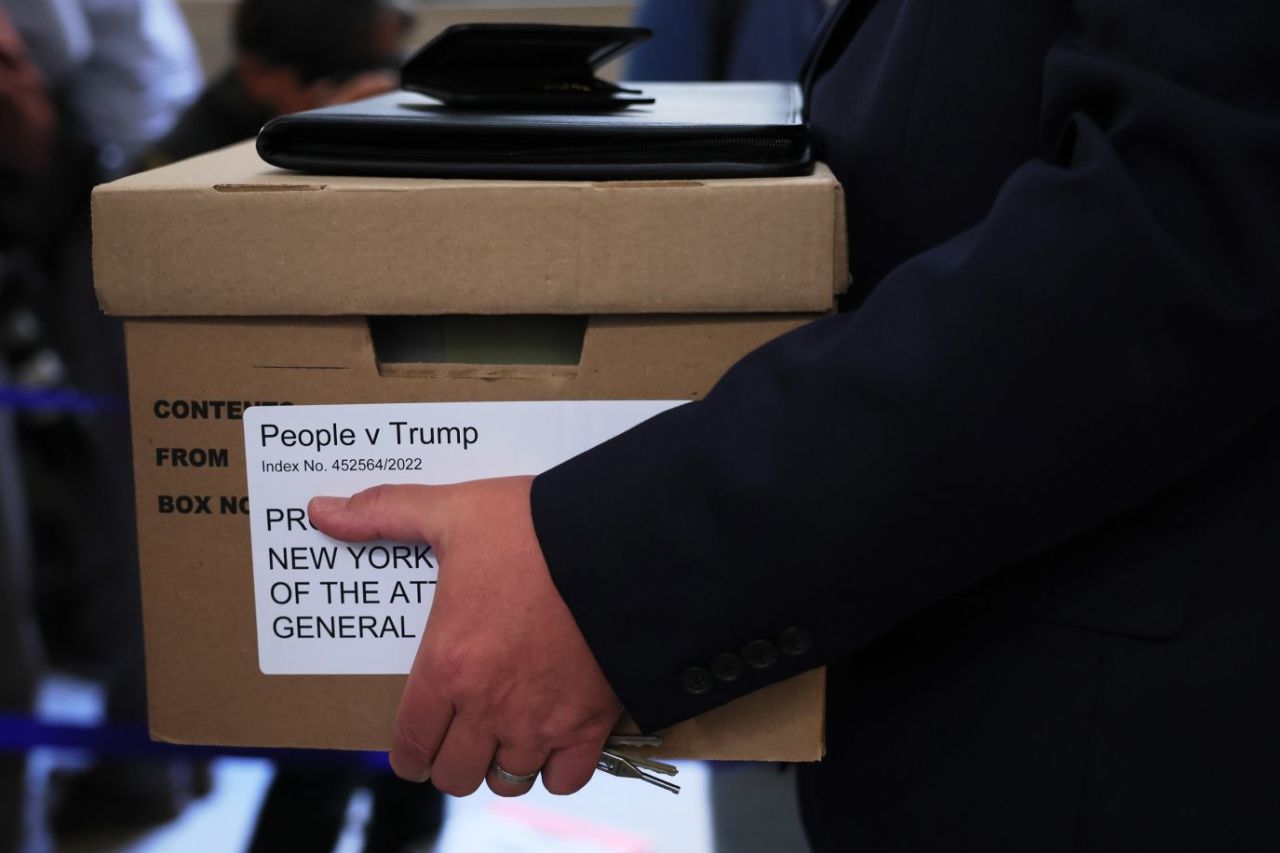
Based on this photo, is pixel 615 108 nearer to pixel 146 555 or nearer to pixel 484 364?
pixel 484 364

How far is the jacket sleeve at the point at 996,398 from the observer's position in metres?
0.42

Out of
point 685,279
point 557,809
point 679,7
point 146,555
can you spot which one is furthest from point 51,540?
point 685,279

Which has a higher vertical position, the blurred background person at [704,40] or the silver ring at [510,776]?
the blurred background person at [704,40]

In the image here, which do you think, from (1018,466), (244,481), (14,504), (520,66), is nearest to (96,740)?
(244,481)

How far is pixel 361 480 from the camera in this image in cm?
55

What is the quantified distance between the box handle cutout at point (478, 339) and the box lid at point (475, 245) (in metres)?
0.03

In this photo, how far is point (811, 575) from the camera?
1.52 ft

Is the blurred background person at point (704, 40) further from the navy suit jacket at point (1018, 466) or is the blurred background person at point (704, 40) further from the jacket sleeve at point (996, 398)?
the jacket sleeve at point (996, 398)

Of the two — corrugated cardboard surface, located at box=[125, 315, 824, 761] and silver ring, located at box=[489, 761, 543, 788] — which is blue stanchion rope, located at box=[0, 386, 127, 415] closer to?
corrugated cardboard surface, located at box=[125, 315, 824, 761]

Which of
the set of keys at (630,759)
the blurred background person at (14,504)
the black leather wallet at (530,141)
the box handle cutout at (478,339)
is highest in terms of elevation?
the black leather wallet at (530,141)

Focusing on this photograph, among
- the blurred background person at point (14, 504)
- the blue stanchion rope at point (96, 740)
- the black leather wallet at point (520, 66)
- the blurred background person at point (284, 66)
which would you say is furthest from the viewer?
the blurred background person at point (14, 504)

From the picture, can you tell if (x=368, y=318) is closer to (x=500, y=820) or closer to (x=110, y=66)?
(x=500, y=820)

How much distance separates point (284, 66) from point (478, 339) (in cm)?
117

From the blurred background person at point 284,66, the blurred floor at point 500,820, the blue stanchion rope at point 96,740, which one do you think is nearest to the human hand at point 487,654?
the blue stanchion rope at point 96,740
